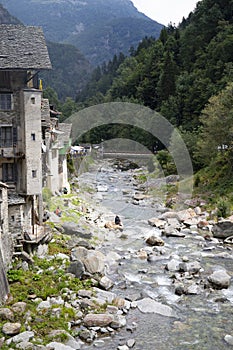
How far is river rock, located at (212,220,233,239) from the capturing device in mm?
34969

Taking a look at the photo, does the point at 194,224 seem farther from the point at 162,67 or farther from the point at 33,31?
the point at 162,67

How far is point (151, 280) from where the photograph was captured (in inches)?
1031

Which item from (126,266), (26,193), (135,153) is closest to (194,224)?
(126,266)

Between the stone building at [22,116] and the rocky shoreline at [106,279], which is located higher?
the stone building at [22,116]

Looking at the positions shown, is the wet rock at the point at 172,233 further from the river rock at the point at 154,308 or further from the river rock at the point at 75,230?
the river rock at the point at 154,308

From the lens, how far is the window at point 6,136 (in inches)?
1095

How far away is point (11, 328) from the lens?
18.5 m

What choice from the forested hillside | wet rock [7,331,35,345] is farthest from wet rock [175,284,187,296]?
the forested hillside

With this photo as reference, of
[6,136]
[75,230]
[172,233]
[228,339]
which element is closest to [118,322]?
[228,339]

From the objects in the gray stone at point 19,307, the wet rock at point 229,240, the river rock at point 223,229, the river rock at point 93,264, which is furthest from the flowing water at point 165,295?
the gray stone at point 19,307

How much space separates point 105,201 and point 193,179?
10592 mm

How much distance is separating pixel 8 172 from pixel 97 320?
12409mm

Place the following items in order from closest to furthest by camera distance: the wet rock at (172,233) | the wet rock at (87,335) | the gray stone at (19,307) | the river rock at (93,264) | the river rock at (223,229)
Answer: the wet rock at (87,335) < the gray stone at (19,307) < the river rock at (93,264) < the river rock at (223,229) < the wet rock at (172,233)

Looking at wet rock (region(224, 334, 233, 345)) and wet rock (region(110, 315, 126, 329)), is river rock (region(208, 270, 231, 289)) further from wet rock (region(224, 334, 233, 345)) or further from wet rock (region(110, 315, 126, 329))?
wet rock (region(110, 315, 126, 329))
